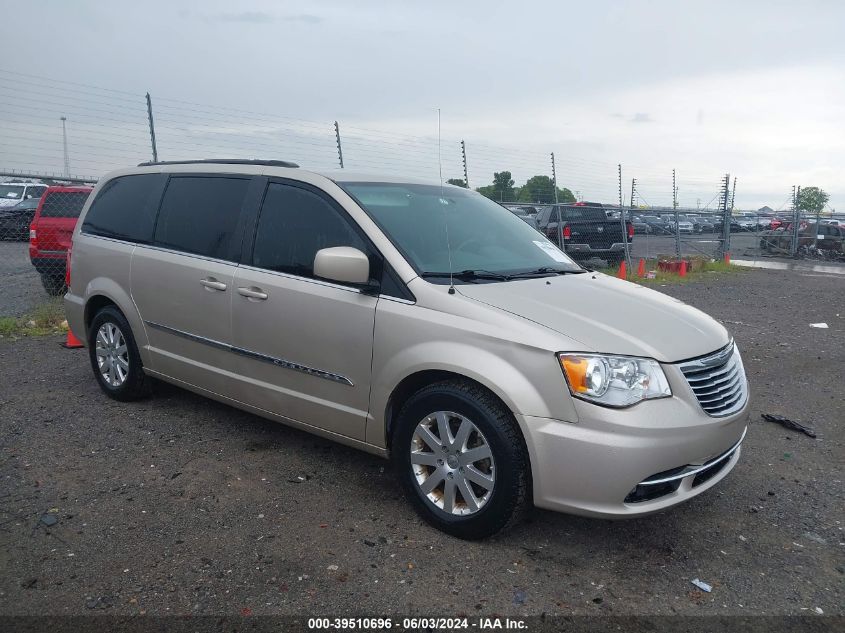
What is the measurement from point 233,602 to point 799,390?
16.8 feet

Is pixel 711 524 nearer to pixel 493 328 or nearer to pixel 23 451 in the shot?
pixel 493 328

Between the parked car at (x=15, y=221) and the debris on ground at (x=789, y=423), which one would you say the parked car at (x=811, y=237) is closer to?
the debris on ground at (x=789, y=423)

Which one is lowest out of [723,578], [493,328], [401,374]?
[723,578]

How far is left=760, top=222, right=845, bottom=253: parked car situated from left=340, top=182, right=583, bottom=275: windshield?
73.1ft

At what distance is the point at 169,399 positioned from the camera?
5.68 meters

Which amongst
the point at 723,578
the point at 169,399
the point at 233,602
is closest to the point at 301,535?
the point at 233,602

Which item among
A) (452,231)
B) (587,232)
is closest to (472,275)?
(452,231)

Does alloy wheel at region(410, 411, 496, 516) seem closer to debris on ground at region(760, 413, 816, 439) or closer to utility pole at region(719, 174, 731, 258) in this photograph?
debris on ground at region(760, 413, 816, 439)

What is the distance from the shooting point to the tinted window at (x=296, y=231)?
13.4 ft

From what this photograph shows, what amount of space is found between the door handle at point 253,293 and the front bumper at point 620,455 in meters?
1.76

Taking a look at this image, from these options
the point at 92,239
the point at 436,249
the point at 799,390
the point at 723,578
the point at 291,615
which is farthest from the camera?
the point at 799,390

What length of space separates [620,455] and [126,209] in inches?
160

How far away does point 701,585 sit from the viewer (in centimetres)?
316

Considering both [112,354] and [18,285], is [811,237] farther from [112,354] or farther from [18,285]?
[112,354]
